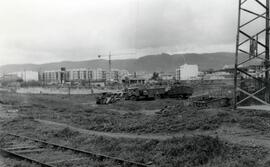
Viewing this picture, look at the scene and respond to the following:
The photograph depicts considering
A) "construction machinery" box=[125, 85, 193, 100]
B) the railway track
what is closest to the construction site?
the railway track

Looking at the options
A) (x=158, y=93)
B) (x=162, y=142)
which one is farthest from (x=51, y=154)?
(x=158, y=93)

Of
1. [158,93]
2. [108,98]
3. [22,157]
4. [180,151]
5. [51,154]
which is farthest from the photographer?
[158,93]

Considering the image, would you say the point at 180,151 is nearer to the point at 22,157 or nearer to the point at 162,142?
the point at 162,142

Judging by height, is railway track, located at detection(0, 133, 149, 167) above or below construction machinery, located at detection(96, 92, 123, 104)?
above

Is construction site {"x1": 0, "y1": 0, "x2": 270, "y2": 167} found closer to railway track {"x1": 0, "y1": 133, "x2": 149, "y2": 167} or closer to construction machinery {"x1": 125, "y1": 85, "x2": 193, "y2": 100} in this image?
railway track {"x1": 0, "y1": 133, "x2": 149, "y2": 167}

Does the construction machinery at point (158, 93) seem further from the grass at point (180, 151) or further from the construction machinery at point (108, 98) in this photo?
the grass at point (180, 151)

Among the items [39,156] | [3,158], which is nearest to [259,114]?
[39,156]

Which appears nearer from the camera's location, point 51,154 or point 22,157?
point 22,157

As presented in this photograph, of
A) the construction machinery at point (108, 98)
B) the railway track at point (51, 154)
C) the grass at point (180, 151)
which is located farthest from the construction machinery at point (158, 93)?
the grass at point (180, 151)

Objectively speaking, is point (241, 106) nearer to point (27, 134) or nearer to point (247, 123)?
point (247, 123)
